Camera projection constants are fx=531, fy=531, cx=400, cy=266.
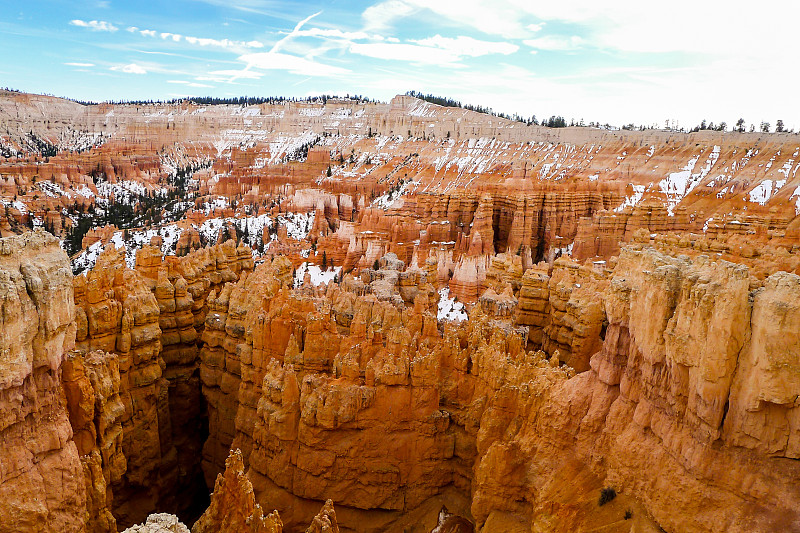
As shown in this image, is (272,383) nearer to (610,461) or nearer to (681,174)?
(610,461)

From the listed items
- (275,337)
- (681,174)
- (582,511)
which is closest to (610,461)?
(582,511)

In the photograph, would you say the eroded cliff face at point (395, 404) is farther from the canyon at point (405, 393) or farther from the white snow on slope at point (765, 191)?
the white snow on slope at point (765, 191)

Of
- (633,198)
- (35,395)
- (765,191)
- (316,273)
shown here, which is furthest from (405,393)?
(765,191)

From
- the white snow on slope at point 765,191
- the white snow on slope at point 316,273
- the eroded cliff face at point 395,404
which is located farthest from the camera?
the white snow on slope at point 765,191

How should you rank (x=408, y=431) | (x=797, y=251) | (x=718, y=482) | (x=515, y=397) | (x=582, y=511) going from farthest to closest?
(x=797, y=251)
(x=408, y=431)
(x=515, y=397)
(x=582, y=511)
(x=718, y=482)

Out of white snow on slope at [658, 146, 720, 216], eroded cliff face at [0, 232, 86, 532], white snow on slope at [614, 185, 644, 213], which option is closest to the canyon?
eroded cliff face at [0, 232, 86, 532]

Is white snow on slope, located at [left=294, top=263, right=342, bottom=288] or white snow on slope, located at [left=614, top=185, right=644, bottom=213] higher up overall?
white snow on slope, located at [left=614, top=185, right=644, bottom=213]

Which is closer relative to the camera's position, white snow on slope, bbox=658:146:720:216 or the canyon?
the canyon

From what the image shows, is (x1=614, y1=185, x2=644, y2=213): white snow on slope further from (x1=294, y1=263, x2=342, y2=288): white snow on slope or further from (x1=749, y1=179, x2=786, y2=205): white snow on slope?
(x1=294, y1=263, x2=342, y2=288): white snow on slope

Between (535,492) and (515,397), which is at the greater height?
(515,397)

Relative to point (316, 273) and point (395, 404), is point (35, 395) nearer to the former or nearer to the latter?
point (395, 404)

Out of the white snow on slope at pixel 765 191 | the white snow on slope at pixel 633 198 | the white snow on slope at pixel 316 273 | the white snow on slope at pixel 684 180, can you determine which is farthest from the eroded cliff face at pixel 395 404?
the white snow on slope at pixel 684 180
